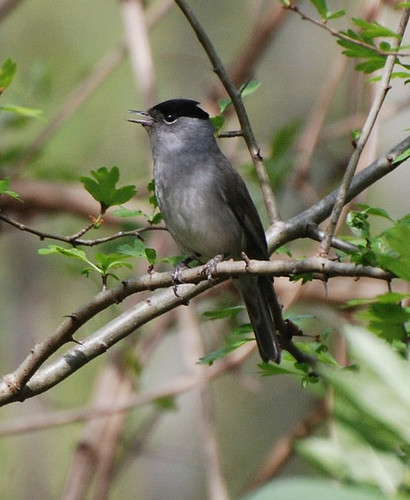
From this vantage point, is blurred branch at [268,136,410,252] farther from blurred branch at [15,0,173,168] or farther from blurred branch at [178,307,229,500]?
blurred branch at [15,0,173,168]

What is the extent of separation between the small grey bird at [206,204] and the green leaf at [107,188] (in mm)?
1105

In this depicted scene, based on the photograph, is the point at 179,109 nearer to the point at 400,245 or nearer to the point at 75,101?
the point at 75,101

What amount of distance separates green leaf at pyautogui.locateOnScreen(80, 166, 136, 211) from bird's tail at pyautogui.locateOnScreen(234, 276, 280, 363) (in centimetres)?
50

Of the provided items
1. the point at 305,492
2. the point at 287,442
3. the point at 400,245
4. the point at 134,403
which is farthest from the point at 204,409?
the point at 305,492

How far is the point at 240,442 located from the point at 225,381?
66 centimetres

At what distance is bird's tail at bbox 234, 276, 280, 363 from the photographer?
125 inches

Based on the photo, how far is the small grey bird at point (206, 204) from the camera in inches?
160

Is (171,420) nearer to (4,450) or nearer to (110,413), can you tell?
(4,450)

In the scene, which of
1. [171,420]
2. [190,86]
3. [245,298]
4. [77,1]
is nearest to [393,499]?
[245,298]

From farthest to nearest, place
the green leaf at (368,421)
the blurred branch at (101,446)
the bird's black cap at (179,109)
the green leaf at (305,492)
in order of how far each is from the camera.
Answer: the blurred branch at (101,446)
the bird's black cap at (179,109)
the green leaf at (368,421)
the green leaf at (305,492)

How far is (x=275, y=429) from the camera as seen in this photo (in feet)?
30.8

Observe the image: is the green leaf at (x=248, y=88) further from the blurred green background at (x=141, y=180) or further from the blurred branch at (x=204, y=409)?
the blurred green background at (x=141, y=180)

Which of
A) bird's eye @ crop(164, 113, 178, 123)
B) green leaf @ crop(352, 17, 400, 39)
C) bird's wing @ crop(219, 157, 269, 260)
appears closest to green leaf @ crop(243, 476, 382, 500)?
green leaf @ crop(352, 17, 400, 39)

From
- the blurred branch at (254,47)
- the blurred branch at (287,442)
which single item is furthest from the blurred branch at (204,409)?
the blurred branch at (254,47)
